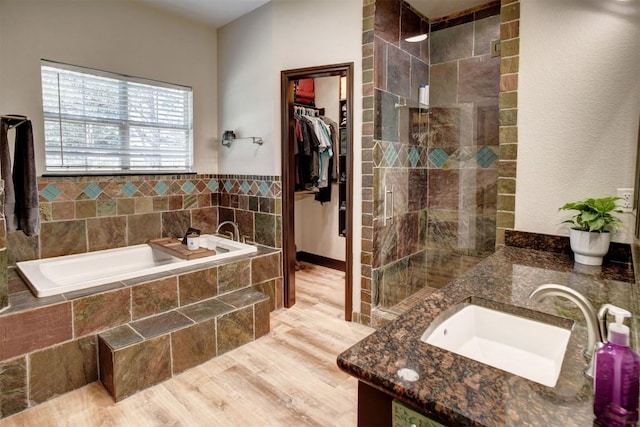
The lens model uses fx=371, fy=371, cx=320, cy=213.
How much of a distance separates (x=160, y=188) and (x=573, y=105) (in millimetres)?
3290

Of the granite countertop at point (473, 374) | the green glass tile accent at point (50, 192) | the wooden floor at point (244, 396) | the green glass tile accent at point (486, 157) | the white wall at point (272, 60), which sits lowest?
the wooden floor at point (244, 396)

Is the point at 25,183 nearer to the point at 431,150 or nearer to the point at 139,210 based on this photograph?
the point at 139,210

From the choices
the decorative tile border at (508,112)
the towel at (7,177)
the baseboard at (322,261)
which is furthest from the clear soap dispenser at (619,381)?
the baseboard at (322,261)

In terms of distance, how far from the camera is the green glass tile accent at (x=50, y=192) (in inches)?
112

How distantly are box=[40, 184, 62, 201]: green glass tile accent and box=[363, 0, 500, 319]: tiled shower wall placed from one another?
2.41 meters

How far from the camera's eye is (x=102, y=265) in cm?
311

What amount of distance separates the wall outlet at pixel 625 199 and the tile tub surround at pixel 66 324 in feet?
7.92

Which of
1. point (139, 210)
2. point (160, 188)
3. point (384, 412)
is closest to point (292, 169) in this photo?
point (160, 188)

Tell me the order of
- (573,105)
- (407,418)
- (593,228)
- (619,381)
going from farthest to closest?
(573,105)
(593,228)
(407,418)
(619,381)

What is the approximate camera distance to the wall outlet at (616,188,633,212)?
5.98 ft

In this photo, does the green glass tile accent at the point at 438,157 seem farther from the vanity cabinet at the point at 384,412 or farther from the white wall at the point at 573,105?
the vanity cabinet at the point at 384,412

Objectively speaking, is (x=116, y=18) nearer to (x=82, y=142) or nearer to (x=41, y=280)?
(x=82, y=142)

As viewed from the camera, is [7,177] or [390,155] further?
[390,155]

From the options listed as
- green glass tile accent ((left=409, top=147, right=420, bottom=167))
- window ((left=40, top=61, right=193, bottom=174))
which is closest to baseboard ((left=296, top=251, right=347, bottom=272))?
green glass tile accent ((left=409, top=147, right=420, bottom=167))
